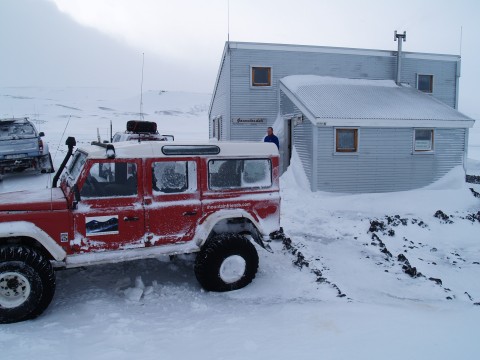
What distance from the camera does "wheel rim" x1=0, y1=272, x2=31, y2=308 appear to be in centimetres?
487

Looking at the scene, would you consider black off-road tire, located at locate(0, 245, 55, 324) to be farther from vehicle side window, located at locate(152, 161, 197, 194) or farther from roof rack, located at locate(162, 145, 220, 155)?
roof rack, located at locate(162, 145, 220, 155)

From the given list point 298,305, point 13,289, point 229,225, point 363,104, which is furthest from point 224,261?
point 363,104

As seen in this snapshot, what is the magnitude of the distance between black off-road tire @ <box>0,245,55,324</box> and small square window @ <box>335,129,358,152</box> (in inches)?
410

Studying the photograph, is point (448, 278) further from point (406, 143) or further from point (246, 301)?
point (406, 143)

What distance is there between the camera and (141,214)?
5.53 metres

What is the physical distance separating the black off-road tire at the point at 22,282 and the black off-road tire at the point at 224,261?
6.94 feet

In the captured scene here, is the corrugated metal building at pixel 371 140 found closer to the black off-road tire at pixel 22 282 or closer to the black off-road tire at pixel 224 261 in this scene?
the black off-road tire at pixel 224 261

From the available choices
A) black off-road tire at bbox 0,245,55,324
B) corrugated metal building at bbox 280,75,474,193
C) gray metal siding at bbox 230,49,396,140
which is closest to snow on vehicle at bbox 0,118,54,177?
gray metal siding at bbox 230,49,396,140

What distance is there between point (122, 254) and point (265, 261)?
2915 mm

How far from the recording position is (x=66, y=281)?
20.5 ft

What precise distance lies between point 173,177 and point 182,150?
0.42m

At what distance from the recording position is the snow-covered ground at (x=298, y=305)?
437 centimetres

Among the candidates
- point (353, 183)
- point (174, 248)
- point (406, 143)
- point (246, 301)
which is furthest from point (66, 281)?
point (406, 143)

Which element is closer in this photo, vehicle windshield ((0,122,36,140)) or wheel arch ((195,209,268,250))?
wheel arch ((195,209,268,250))
